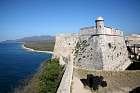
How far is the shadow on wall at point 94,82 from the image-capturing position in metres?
15.7

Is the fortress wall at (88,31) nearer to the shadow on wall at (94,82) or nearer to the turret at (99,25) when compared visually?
the turret at (99,25)

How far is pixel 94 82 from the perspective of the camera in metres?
16.2

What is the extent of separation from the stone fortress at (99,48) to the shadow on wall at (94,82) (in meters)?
2.00

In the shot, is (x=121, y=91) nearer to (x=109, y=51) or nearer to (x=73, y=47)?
(x=109, y=51)

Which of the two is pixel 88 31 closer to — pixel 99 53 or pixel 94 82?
pixel 99 53

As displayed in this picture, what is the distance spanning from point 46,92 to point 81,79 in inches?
144

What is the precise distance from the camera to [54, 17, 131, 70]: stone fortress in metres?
19.0

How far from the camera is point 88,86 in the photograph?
51.0 ft

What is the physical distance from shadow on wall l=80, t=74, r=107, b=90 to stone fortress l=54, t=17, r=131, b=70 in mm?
1999

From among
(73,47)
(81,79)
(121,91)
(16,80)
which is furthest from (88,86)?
(16,80)

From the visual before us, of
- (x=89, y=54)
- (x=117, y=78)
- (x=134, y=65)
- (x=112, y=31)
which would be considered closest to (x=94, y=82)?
(x=117, y=78)

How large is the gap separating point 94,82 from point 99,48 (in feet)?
12.9

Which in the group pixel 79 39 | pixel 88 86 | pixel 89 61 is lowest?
pixel 88 86

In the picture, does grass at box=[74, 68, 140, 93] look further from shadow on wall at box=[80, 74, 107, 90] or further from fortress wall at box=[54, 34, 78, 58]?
fortress wall at box=[54, 34, 78, 58]
